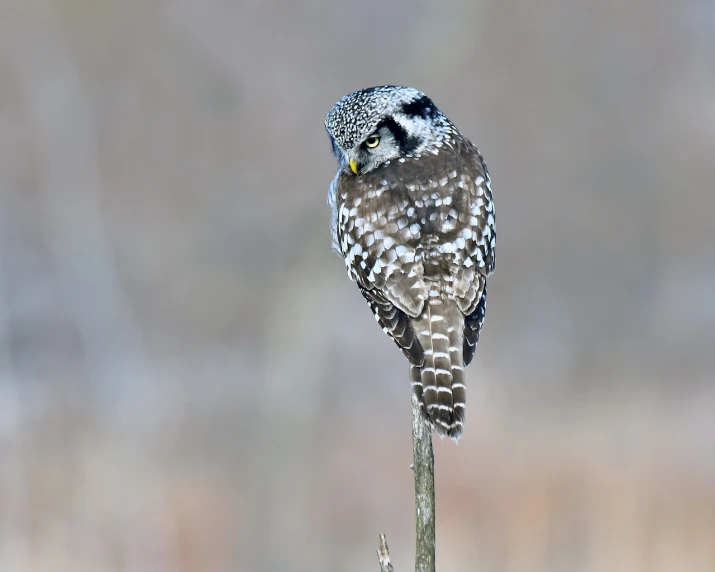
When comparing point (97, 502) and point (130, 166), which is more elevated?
point (130, 166)

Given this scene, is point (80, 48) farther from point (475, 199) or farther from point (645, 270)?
point (475, 199)

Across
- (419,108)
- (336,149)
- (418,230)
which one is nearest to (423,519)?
(418,230)

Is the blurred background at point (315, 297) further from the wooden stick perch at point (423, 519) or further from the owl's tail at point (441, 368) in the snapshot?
the wooden stick perch at point (423, 519)

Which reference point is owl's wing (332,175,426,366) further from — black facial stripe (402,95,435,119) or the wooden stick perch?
the wooden stick perch

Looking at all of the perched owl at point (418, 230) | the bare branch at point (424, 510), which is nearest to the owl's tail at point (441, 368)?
the perched owl at point (418, 230)

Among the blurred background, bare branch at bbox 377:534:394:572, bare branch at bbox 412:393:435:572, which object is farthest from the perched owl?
the blurred background

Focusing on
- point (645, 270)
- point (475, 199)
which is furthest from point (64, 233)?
point (475, 199)
